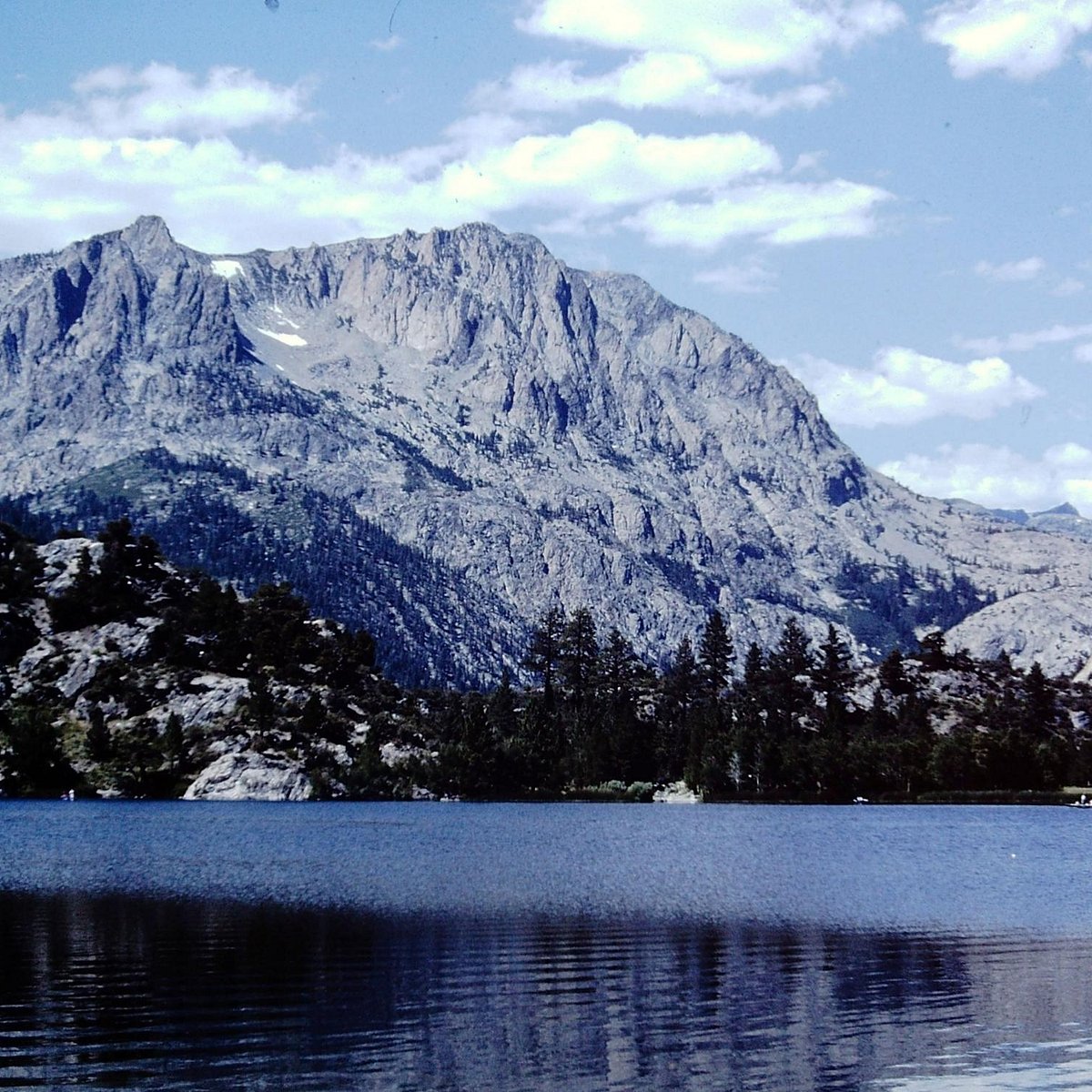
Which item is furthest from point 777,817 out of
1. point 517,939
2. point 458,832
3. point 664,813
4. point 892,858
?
point 517,939

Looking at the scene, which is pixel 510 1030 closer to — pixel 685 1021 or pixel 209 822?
pixel 685 1021

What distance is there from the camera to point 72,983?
54.9m

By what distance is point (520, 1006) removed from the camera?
52938mm

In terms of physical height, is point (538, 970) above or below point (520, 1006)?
below

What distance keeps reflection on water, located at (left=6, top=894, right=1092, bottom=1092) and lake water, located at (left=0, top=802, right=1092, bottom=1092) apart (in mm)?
169

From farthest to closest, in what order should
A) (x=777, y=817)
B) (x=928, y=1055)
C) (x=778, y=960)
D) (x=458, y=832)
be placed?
(x=777, y=817) → (x=458, y=832) → (x=778, y=960) → (x=928, y=1055)

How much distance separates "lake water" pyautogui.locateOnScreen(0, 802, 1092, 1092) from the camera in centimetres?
4388

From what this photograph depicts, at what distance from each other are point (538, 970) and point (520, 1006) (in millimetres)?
7863

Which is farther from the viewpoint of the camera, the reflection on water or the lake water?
the lake water

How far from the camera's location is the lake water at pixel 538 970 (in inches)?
1727

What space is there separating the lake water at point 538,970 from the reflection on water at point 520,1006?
6.7 inches

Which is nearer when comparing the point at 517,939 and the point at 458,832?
the point at 517,939

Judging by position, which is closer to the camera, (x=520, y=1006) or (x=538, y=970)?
(x=520, y=1006)

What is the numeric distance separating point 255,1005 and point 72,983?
26.6 feet
